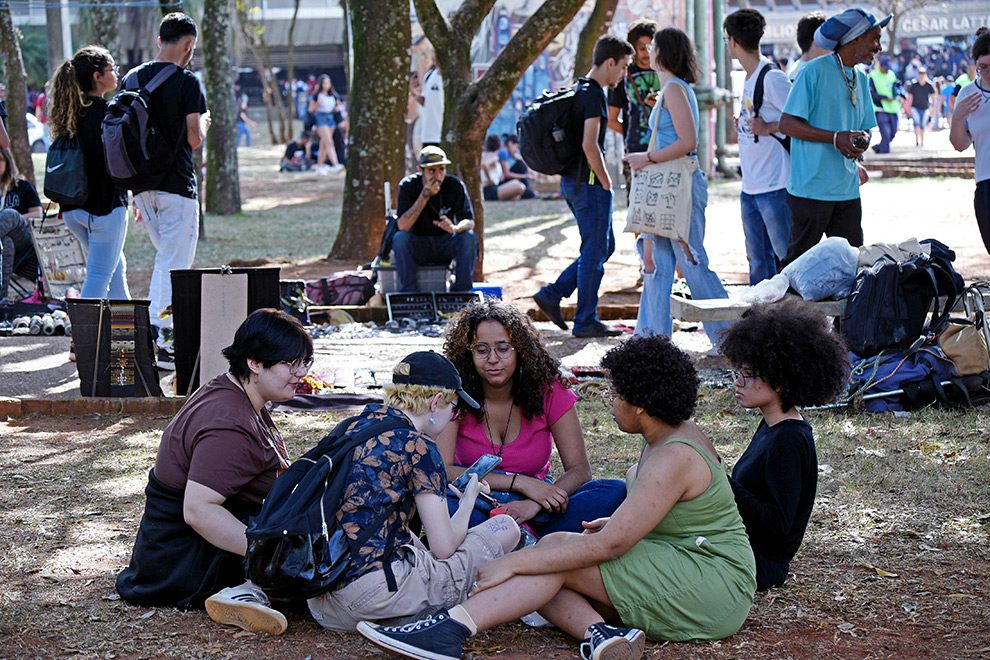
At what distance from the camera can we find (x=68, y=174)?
6.96m

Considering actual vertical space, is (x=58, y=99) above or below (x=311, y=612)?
above

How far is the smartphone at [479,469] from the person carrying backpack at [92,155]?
4.17 metres

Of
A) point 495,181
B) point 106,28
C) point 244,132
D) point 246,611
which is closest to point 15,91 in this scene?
point 106,28

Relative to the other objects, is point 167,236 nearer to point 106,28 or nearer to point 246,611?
point 246,611

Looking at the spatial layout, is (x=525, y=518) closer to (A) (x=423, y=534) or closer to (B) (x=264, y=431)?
(A) (x=423, y=534)

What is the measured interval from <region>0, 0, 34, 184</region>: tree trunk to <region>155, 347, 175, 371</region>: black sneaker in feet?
27.6

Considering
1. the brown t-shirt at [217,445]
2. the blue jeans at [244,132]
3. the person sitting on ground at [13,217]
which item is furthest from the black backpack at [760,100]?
the blue jeans at [244,132]

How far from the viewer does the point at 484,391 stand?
417 centimetres

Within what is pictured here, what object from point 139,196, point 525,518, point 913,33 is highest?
point 913,33

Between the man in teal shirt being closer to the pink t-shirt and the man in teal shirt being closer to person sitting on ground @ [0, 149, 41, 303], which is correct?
person sitting on ground @ [0, 149, 41, 303]

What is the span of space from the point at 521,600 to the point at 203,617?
1.02 metres

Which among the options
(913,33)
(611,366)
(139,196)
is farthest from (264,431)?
(913,33)

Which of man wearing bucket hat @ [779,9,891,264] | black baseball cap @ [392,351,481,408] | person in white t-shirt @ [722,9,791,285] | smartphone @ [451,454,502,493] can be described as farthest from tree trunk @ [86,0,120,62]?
black baseball cap @ [392,351,481,408]

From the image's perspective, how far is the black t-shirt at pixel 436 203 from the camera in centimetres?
887
